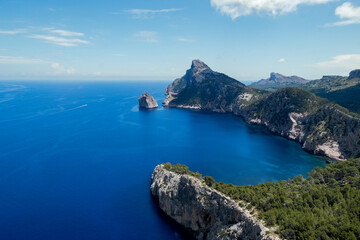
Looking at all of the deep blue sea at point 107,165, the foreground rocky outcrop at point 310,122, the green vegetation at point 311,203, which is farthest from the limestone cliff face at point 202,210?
the foreground rocky outcrop at point 310,122

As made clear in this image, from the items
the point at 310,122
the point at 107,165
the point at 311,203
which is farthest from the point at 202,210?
the point at 310,122

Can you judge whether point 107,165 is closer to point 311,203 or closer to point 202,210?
point 202,210

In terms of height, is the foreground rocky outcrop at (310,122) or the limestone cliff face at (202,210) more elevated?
the foreground rocky outcrop at (310,122)

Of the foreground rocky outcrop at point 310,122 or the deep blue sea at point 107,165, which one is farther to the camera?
the foreground rocky outcrop at point 310,122

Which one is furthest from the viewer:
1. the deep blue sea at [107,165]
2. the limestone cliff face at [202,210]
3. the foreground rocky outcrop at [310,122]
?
the foreground rocky outcrop at [310,122]

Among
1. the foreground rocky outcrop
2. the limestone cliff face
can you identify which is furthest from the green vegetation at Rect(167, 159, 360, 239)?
the foreground rocky outcrop

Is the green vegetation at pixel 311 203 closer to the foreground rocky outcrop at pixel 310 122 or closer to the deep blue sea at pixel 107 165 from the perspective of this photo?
the deep blue sea at pixel 107 165
